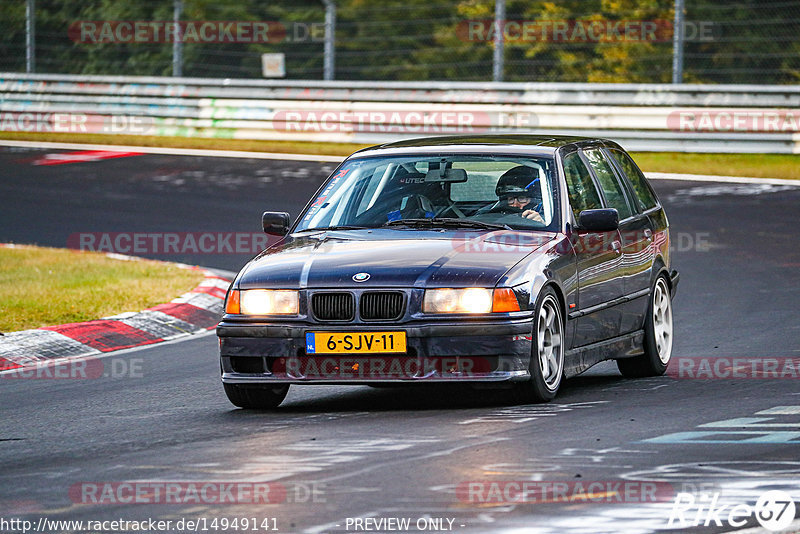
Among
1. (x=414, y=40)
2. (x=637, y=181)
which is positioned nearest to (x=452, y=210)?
(x=637, y=181)

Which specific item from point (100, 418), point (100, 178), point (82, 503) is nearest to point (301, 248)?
point (100, 418)

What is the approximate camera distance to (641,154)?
947 inches

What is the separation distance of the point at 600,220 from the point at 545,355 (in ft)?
3.16

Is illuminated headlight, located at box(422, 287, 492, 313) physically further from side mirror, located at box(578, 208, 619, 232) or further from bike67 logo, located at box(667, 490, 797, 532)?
bike67 logo, located at box(667, 490, 797, 532)

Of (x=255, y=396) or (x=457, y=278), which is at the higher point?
(x=457, y=278)

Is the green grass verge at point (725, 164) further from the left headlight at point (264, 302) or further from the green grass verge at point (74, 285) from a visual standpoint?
the left headlight at point (264, 302)

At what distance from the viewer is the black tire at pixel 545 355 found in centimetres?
817

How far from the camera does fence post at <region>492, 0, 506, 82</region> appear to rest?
939 inches

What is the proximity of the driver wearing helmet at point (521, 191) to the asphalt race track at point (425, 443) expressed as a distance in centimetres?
106

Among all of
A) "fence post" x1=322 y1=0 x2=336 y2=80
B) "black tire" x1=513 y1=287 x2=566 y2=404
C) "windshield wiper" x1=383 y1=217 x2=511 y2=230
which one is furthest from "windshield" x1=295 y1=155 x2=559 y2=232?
"fence post" x1=322 y1=0 x2=336 y2=80

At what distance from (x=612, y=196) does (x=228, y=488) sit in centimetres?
441

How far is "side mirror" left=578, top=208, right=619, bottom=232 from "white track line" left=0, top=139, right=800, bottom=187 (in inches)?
485

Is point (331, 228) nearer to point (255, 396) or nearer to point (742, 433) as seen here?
point (255, 396)

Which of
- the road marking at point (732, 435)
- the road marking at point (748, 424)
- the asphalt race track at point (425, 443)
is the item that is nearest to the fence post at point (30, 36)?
the asphalt race track at point (425, 443)
